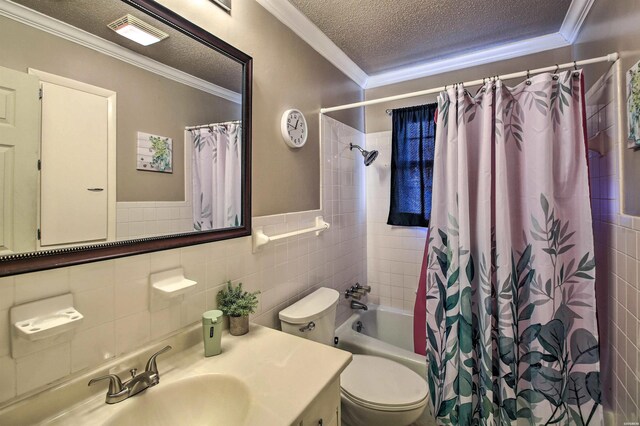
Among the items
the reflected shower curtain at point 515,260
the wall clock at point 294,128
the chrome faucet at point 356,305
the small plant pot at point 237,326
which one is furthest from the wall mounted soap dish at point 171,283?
the chrome faucet at point 356,305

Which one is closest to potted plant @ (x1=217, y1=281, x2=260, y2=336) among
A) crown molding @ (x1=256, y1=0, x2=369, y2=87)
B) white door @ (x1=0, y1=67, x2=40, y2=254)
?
white door @ (x1=0, y1=67, x2=40, y2=254)

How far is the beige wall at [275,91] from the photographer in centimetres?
128

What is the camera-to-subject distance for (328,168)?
2.01 metres

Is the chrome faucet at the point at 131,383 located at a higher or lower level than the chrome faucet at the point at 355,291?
higher

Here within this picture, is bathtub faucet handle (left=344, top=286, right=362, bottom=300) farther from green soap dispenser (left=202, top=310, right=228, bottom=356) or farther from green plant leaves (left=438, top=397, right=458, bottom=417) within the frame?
green soap dispenser (left=202, top=310, right=228, bottom=356)

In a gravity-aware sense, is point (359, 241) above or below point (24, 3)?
below

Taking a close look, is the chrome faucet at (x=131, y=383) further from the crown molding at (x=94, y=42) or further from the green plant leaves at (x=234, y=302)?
the crown molding at (x=94, y=42)

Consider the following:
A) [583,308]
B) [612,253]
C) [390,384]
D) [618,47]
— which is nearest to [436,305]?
[390,384]

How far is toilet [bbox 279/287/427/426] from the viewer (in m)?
1.34

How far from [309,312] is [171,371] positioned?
709mm

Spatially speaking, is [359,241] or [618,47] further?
[359,241]

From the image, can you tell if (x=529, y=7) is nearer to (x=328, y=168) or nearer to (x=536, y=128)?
(x=536, y=128)

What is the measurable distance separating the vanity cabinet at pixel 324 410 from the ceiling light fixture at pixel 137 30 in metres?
1.28

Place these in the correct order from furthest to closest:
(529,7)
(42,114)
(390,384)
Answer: (529,7) < (390,384) < (42,114)
